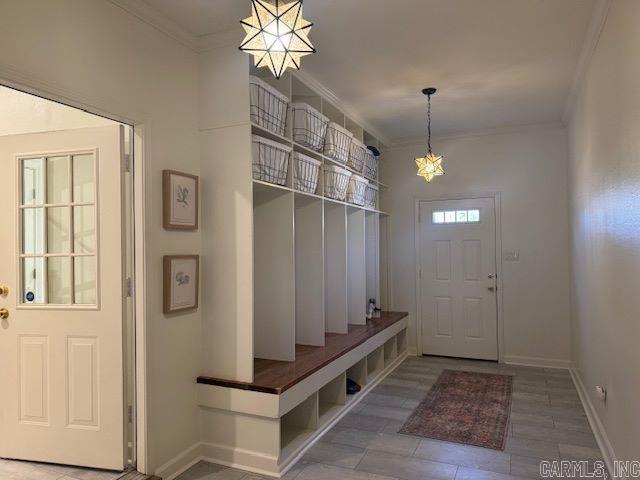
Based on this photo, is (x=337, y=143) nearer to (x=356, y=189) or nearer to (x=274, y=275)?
(x=356, y=189)

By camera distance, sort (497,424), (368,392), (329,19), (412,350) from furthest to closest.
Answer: (412,350) → (368,392) → (497,424) → (329,19)

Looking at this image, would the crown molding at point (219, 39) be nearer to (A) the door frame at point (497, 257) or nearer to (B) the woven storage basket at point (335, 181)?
(B) the woven storage basket at point (335, 181)

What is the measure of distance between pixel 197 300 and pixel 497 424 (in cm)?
242

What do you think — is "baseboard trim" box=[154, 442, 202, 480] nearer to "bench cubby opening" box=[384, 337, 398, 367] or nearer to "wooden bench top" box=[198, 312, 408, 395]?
"wooden bench top" box=[198, 312, 408, 395]

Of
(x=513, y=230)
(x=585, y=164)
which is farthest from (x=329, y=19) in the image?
(x=513, y=230)

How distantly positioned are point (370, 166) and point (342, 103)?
1030 mm

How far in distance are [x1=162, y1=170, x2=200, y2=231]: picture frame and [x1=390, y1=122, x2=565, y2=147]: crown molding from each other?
3.47 meters

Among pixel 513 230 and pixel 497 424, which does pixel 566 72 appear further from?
pixel 497 424

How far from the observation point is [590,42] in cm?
300

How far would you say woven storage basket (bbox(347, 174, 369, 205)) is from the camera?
14.6ft

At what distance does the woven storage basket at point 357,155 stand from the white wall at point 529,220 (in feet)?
4.36

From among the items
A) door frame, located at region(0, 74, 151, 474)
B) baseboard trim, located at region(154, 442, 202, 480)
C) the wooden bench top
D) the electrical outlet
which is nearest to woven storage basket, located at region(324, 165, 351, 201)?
the wooden bench top

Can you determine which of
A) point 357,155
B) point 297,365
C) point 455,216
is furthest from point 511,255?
point 297,365

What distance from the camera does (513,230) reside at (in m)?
5.24
